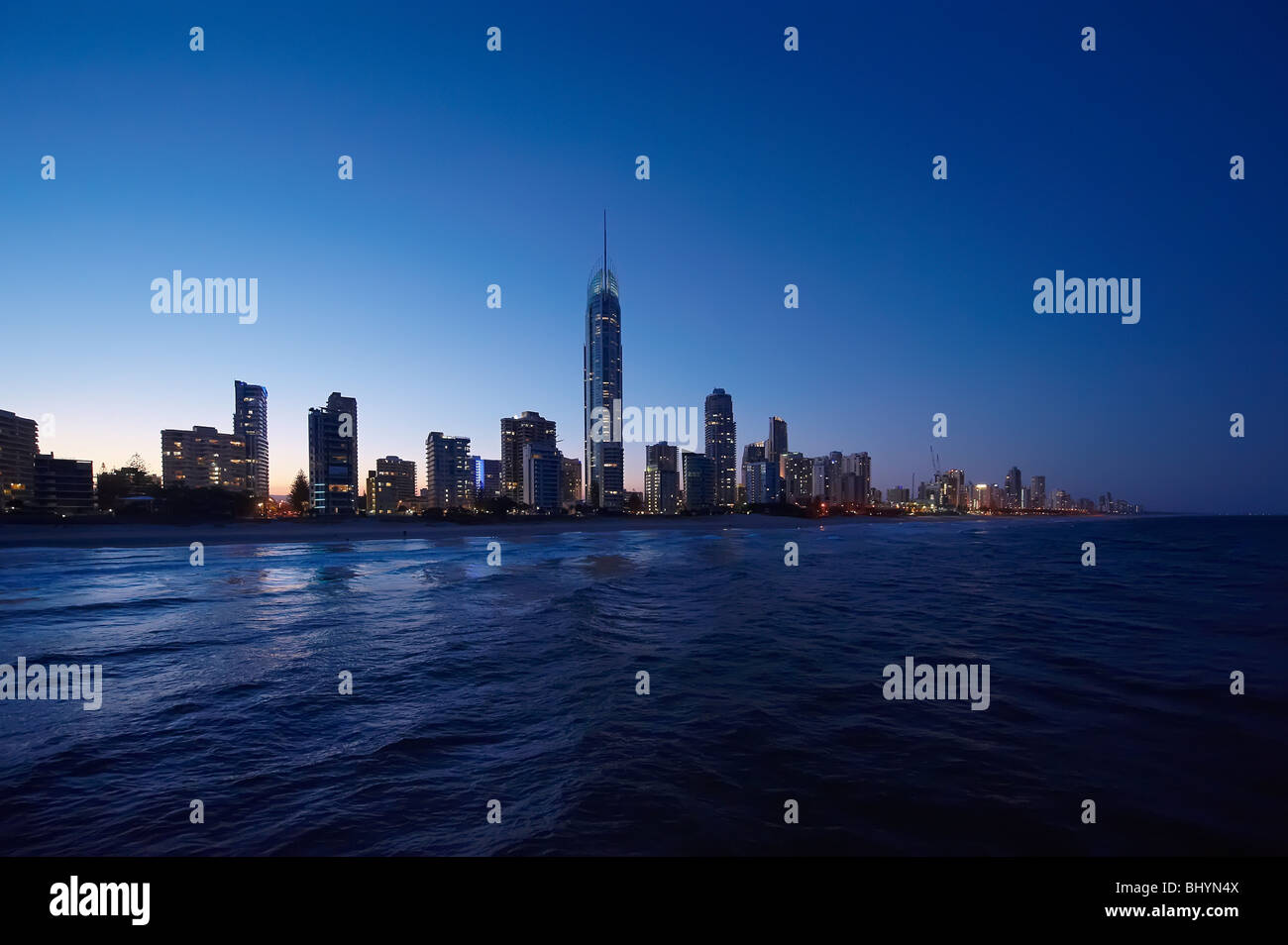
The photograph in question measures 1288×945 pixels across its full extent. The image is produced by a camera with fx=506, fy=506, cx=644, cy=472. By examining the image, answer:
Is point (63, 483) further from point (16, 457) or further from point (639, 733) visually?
point (639, 733)

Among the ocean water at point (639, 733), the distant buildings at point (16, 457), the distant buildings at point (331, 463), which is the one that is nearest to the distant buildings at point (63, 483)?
the distant buildings at point (16, 457)

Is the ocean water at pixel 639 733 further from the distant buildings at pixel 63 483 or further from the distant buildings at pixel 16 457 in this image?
the distant buildings at pixel 16 457

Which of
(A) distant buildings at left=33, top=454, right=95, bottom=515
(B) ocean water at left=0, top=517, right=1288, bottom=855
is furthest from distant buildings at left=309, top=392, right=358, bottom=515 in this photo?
(B) ocean water at left=0, top=517, right=1288, bottom=855

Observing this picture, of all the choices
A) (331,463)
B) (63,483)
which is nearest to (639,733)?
(63,483)
